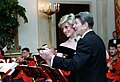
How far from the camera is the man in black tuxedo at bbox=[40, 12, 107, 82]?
8.50 ft

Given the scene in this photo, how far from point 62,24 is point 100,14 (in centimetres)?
664

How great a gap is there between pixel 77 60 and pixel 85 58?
7cm

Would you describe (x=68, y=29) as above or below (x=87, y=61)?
above

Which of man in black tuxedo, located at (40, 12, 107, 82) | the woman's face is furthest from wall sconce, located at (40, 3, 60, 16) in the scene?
man in black tuxedo, located at (40, 12, 107, 82)

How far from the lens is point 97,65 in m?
2.70

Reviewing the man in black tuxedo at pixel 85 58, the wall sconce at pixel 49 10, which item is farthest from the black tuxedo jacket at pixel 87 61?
the wall sconce at pixel 49 10

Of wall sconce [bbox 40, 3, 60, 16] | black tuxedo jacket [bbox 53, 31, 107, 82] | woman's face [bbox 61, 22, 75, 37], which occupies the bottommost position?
black tuxedo jacket [bbox 53, 31, 107, 82]

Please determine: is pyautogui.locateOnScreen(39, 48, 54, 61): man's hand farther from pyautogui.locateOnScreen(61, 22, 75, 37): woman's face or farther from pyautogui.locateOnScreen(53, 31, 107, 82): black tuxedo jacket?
pyautogui.locateOnScreen(61, 22, 75, 37): woman's face

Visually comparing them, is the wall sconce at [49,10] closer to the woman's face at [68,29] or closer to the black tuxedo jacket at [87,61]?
the woman's face at [68,29]

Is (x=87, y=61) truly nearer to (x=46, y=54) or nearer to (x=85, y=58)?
(x=85, y=58)

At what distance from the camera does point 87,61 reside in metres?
2.62

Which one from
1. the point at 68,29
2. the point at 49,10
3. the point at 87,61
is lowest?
the point at 87,61

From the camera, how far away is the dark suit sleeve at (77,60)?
2570 millimetres

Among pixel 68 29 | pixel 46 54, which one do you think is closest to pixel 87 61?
pixel 46 54
